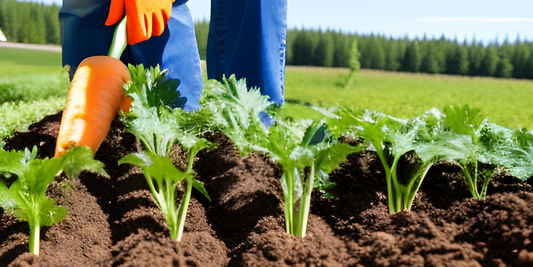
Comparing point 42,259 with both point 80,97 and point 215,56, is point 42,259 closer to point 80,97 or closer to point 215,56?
point 80,97

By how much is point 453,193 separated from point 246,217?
0.72 metres

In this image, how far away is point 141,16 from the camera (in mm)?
1861

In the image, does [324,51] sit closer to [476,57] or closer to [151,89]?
[476,57]

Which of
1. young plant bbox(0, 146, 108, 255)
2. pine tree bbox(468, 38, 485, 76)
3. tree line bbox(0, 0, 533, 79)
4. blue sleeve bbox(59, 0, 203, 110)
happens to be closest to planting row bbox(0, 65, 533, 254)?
young plant bbox(0, 146, 108, 255)

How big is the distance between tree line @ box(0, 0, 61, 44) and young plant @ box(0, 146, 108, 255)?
5580 mm

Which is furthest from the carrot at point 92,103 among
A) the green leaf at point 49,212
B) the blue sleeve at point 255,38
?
the blue sleeve at point 255,38

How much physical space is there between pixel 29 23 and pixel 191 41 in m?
5.82

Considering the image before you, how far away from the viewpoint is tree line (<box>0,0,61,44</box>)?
636 cm

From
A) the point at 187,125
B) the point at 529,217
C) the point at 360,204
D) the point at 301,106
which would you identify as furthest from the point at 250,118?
the point at 301,106

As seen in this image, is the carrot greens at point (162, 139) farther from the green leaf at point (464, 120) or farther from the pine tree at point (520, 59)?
the pine tree at point (520, 59)

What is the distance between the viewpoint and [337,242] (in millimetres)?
1174

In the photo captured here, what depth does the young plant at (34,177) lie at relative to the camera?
1.09 m

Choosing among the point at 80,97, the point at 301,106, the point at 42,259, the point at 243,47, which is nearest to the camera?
the point at 42,259

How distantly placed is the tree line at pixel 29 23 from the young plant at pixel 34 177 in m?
5.58
